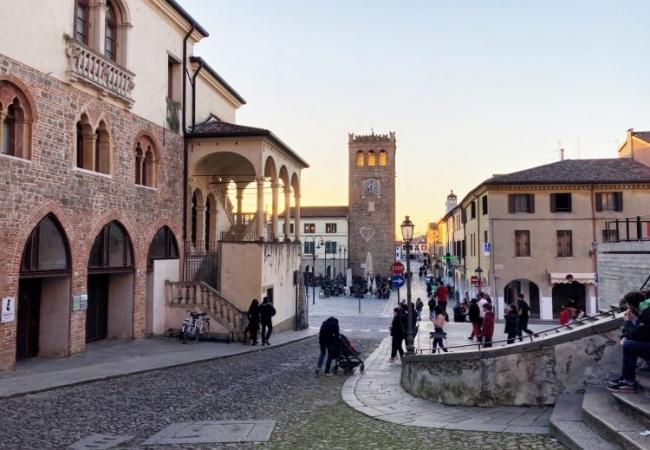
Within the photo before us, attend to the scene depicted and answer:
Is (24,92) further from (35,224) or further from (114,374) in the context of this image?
(114,374)

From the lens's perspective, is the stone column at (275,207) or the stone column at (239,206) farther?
the stone column at (239,206)

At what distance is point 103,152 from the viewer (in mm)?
15695

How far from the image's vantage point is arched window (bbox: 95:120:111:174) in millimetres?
15617

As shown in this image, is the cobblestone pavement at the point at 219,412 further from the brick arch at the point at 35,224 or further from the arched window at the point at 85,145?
the arched window at the point at 85,145

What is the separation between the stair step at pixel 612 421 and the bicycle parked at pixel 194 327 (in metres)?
12.9

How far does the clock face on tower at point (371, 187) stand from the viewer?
208ft

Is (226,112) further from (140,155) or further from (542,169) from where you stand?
(542,169)

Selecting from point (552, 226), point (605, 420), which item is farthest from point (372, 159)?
point (605, 420)

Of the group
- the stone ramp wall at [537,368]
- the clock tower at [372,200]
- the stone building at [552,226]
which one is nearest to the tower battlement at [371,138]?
the clock tower at [372,200]

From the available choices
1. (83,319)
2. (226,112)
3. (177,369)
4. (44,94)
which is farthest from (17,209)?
(226,112)

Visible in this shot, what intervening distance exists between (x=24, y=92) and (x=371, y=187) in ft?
173

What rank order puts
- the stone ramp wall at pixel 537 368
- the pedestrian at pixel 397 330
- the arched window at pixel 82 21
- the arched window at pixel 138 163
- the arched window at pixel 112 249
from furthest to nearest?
1. the arched window at pixel 138 163
2. the arched window at pixel 112 249
3. the arched window at pixel 82 21
4. the pedestrian at pixel 397 330
5. the stone ramp wall at pixel 537 368

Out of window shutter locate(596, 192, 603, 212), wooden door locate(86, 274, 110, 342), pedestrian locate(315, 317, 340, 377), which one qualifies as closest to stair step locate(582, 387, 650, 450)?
pedestrian locate(315, 317, 340, 377)

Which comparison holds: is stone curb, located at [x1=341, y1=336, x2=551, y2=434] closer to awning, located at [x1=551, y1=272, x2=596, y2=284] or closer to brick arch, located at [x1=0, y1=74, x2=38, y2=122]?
brick arch, located at [x1=0, y1=74, x2=38, y2=122]
